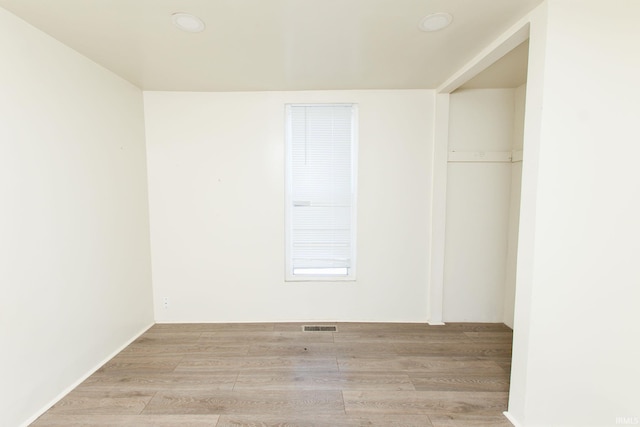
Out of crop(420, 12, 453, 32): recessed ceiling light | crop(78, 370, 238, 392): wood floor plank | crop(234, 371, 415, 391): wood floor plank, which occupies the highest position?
crop(420, 12, 453, 32): recessed ceiling light

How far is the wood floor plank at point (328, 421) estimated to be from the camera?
1.58m

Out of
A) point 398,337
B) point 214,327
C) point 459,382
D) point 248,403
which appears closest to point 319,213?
point 398,337

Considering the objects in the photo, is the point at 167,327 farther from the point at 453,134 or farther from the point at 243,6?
the point at 453,134

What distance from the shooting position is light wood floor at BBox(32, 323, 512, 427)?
1.65 metres

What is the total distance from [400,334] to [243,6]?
9.34 feet

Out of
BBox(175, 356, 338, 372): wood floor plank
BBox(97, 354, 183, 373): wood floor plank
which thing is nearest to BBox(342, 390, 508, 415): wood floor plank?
BBox(175, 356, 338, 372): wood floor plank

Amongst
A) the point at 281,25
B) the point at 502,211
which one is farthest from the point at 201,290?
the point at 502,211

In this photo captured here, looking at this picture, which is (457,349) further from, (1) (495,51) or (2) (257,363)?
(1) (495,51)

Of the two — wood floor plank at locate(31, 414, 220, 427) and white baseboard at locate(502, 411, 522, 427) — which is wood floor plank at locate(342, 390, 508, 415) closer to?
white baseboard at locate(502, 411, 522, 427)

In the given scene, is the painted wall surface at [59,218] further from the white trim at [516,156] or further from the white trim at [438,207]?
the white trim at [516,156]

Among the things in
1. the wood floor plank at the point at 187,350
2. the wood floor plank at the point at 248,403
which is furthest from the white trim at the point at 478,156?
the wood floor plank at the point at 187,350

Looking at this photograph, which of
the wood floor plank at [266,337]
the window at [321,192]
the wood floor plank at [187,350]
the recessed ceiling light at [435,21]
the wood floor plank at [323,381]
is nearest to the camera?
the recessed ceiling light at [435,21]

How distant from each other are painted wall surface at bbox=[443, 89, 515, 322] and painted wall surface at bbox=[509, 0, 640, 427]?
4.24 feet

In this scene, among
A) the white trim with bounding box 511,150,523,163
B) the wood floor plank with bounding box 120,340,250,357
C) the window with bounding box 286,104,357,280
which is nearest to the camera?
the wood floor plank with bounding box 120,340,250,357
